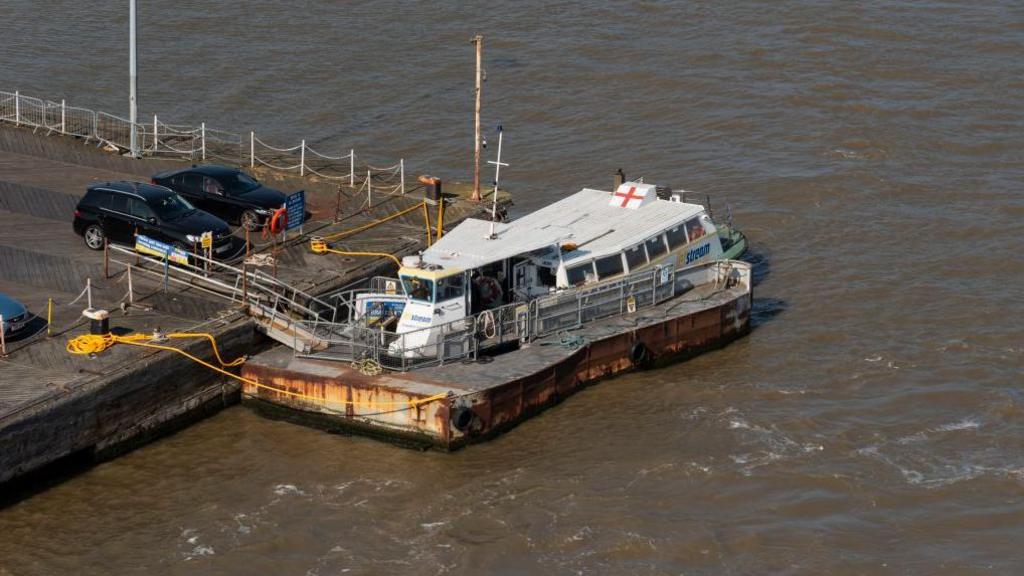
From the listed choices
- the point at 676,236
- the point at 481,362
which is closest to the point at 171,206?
the point at 481,362

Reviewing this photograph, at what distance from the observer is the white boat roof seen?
2888cm

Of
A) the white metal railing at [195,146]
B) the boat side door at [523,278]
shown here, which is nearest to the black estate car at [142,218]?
the white metal railing at [195,146]

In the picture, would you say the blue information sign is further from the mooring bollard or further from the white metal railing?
the mooring bollard

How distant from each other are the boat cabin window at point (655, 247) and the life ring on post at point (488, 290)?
4.08 metres

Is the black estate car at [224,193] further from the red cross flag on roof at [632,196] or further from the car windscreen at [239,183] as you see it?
the red cross flag on roof at [632,196]

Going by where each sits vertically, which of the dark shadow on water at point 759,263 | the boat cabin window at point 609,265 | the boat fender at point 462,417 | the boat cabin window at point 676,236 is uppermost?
the boat cabin window at point 676,236

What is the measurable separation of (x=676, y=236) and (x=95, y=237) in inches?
528

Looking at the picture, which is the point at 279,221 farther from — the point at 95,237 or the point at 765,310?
the point at 765,310

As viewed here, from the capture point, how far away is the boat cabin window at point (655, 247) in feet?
104

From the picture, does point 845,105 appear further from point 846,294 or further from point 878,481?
point 878,481

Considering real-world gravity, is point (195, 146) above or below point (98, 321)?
above

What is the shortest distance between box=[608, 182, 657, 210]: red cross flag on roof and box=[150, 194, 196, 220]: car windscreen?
9.95 metres

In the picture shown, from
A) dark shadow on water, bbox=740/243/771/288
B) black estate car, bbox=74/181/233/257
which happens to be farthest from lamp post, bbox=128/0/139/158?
dark shadow on water, bbox=740/243/771/288

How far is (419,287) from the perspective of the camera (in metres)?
28.0
